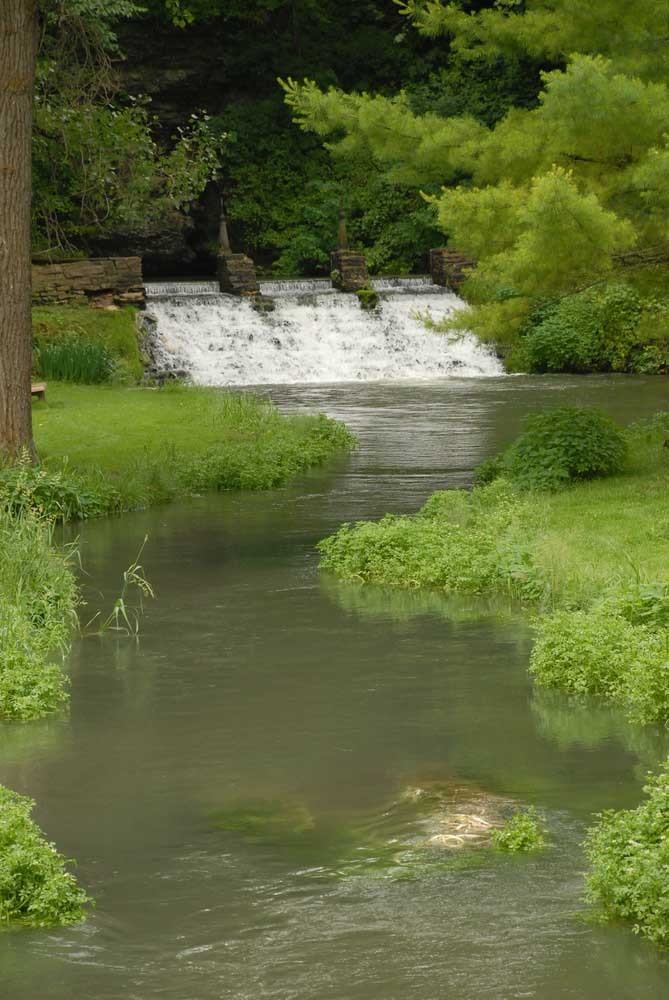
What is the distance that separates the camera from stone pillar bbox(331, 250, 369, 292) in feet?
109

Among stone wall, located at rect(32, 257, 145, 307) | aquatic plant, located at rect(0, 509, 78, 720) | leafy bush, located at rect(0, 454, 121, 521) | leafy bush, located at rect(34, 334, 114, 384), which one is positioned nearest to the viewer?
aquatic plant, located at rect(0, 509, 78, 720)

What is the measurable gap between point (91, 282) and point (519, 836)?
25.3m

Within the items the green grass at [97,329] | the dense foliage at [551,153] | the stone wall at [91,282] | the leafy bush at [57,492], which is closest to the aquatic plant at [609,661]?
the dense foliage at [551,153]

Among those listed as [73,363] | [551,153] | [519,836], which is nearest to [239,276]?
[73,363]

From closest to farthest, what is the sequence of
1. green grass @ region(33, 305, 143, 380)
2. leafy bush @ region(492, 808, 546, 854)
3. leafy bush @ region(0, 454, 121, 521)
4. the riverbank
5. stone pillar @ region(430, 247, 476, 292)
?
leafy bush @ region(492, 808, 546, 854) → the riverbank → leafy bush @ region(0, 454, 121, 521) → green grass @ region(33, 305, 143, 380) → stone pillar @ region(430, 247, 476, 292)

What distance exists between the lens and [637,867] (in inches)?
214

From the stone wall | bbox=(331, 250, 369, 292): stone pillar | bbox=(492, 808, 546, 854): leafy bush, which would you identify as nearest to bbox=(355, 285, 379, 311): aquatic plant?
bbox=(331, 250, 369, 292): stone pillar

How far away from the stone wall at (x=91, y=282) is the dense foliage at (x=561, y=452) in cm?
1546

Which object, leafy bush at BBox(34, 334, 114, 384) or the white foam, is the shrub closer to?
the white foam

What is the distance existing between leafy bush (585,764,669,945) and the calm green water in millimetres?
101

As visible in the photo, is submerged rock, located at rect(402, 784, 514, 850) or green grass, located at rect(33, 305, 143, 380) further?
green grass, located at rect(33, 305, 143, 380)

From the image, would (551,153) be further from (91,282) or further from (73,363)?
(91,282)

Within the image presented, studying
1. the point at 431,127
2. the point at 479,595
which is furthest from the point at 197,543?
the point at 431,127

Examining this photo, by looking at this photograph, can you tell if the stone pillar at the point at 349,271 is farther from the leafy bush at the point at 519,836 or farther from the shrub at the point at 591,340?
the leafy bush at the point at 519,836
